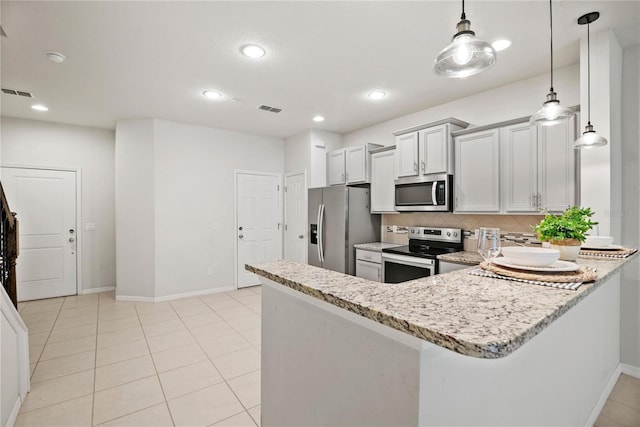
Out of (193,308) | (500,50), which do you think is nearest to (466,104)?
(500,50)

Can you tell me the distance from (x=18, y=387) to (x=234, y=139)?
3.96 meters

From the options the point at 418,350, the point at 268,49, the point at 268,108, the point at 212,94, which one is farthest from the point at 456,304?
the point at 268,108

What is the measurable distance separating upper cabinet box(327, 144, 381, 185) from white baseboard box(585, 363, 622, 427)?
10.1 feet

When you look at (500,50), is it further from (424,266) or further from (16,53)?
(16,53)

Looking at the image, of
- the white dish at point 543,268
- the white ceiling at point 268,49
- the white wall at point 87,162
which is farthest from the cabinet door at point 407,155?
the white wall at point 87,162

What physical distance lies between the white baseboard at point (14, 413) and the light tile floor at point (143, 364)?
0.10 feet

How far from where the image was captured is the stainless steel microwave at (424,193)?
11.2ft

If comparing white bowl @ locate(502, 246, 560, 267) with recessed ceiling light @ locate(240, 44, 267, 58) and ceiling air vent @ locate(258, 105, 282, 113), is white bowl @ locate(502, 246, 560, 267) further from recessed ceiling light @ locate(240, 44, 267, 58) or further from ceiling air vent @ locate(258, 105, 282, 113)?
ceiling air vent @ locate(258, 105, 282, 113)

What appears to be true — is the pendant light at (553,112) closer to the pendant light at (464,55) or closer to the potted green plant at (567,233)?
the potted green plant at (567,233)

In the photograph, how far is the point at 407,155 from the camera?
3.77 metres

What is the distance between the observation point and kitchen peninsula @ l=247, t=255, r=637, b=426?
75 cm

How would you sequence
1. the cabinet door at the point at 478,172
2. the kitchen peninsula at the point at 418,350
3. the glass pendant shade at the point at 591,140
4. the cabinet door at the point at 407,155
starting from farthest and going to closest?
the cabinet door at the point at 407,155 → the cabinet door at the point at 478,172 → the glass pendant shade at the point at 591,140 → the kitchen peninsula at the point at 418,350

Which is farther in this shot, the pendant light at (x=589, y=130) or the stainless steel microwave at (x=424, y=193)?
the stainless steel microwave at (x=424, y=193)

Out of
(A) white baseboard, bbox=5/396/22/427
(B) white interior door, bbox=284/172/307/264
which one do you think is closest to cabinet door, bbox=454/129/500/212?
(B) white interior door, bbox=284/172/307/264
